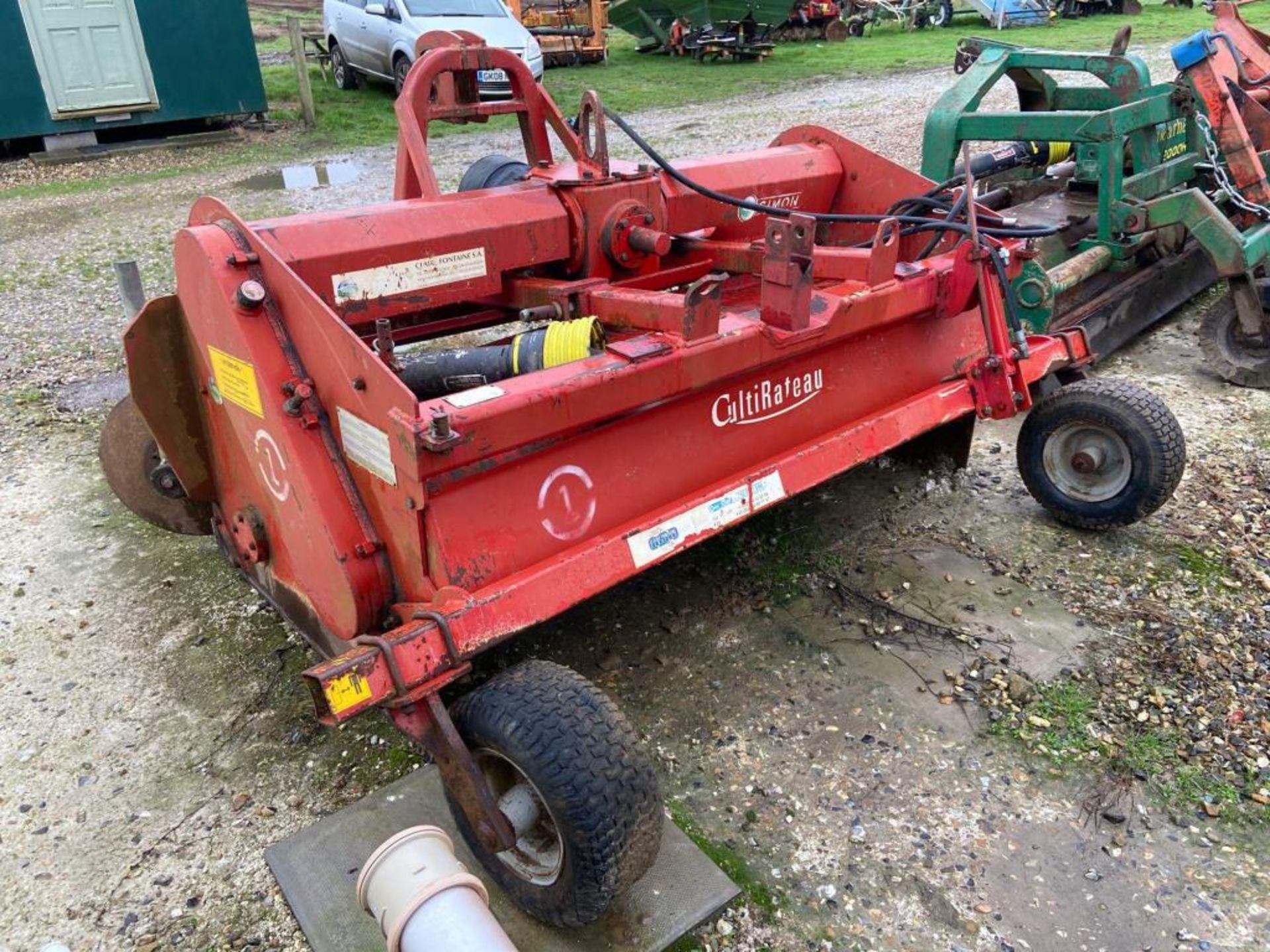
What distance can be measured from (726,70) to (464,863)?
15.4 m

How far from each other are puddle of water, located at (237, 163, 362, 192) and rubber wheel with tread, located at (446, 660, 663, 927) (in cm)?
770

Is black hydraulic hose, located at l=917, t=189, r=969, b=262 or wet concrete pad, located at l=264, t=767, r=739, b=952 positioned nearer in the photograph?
wet concrete pad, located at l=264, t=767, r=739, b=952

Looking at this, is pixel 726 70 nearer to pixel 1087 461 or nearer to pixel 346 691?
pixel 1087 461

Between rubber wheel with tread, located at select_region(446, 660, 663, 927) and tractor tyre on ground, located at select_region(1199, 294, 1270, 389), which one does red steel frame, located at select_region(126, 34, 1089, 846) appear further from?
tractor tyre on ground, located at select_region(1199, 294, 1270, 389)

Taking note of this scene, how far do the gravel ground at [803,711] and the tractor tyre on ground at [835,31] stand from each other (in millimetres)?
17125

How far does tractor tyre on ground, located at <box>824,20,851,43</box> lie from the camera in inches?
752

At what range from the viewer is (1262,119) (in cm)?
498

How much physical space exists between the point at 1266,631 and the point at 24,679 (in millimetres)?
3611

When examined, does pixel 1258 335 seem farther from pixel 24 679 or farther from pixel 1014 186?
pixel 24 679

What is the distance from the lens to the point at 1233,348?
4.49 metres

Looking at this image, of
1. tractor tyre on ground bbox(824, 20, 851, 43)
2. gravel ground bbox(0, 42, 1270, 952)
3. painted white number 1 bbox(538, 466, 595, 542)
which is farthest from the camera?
tractor tyre on ground bbox(824, 20, 851, 43)

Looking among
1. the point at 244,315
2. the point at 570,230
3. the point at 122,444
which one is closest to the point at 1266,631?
the point at 570,230

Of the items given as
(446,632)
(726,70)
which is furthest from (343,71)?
(446,632)

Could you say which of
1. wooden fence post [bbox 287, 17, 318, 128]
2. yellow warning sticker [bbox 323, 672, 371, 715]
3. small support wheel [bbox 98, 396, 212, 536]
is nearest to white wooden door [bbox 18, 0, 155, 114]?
wooden fence post [bbox 287, 17, 318, 128]
